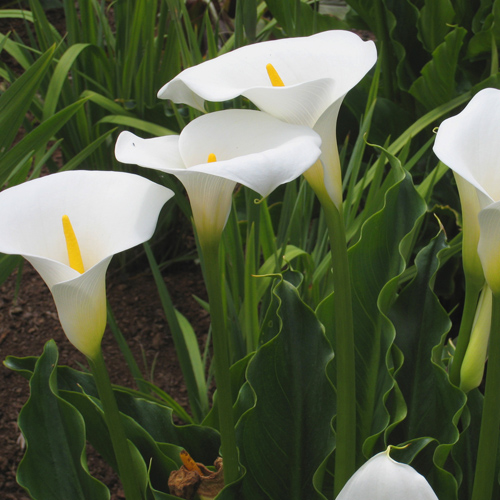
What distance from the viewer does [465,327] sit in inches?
21.8

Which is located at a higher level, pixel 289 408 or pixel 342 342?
pixel 342 342

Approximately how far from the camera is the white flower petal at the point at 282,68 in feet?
1.32

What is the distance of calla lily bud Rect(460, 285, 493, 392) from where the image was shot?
20.5 inches

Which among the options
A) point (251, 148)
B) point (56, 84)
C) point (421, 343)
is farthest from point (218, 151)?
point (56, 84)

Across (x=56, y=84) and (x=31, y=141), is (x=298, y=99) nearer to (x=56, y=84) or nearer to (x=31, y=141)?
(x=31, y=141)

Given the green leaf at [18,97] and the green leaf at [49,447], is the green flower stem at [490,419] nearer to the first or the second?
the green leaf at [49,447]

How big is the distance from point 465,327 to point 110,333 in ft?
3.01

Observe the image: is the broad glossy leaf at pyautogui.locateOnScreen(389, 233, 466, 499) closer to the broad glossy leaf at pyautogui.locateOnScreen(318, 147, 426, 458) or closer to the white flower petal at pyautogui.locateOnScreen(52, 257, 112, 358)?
the broad glossy leaf at pyautogui.locateOnScreen(318, 147, 426, 458)

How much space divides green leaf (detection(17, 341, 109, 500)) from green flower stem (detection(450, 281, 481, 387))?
1.20ft

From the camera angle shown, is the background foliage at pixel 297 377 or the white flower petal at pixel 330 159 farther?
the background foliage at pixel 297 377

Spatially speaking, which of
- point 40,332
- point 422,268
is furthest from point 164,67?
point 422,268

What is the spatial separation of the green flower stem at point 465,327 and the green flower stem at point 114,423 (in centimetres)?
31

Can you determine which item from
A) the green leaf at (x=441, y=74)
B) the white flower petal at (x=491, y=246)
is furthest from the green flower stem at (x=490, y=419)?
the green leaf at (x=441, y=74)

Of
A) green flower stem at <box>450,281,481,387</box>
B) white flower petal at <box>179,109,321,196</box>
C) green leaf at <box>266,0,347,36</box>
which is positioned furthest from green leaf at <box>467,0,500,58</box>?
white flower petal at <box>179,109,321,196</box>
